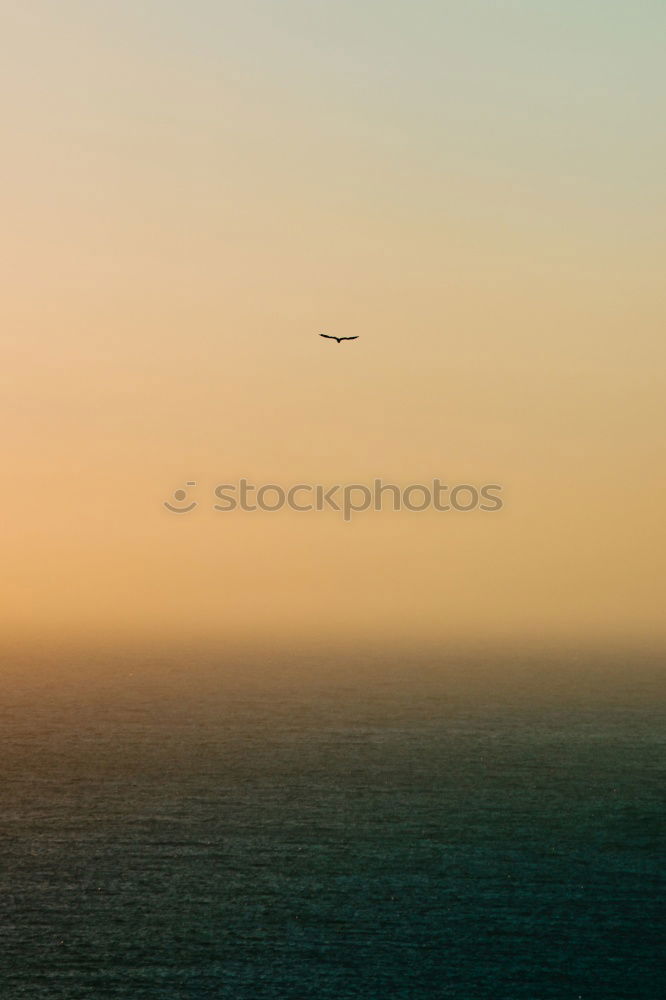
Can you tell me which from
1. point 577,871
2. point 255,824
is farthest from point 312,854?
point 577,871

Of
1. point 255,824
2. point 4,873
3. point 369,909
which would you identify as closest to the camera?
point 369,909

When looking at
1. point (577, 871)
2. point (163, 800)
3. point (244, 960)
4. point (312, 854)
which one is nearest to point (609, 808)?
point (577, 871)

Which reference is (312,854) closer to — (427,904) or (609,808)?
(427,904)

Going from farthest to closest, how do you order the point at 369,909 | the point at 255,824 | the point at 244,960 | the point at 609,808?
the point at 609,808 < the point at 255,824 < the point at 369,909 < the point at 244,960

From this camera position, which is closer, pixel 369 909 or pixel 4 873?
pixel 369 909

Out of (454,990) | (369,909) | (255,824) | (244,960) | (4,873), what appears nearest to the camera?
(454,990)

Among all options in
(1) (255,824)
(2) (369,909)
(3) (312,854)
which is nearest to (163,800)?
(1) (255,824)

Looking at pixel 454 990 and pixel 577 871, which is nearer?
pixel 454 990

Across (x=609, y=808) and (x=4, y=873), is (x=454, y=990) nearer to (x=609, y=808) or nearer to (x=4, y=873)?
(x=4, y=873)

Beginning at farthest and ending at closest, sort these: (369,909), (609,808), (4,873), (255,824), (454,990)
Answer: (609,808) → (255,824) → (4,873) → (369,909) → (454,990)
